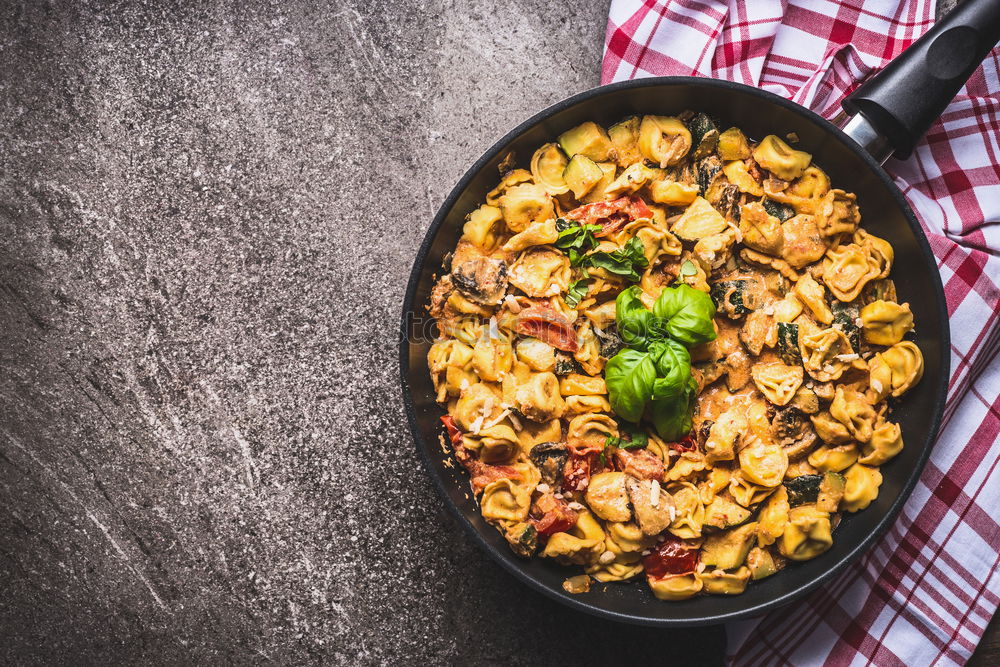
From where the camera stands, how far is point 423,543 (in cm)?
352

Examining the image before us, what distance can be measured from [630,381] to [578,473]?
1.79ft

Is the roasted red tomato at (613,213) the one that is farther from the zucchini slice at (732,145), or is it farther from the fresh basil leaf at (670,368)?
the fresh basil leaf at (670,368)

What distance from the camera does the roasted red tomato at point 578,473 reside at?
9.73 feet

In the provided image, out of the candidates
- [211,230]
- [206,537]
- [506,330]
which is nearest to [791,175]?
[506,330]

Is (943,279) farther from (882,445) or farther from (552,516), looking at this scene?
(552,516)

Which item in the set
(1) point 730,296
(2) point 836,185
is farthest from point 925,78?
(1) point 730,296

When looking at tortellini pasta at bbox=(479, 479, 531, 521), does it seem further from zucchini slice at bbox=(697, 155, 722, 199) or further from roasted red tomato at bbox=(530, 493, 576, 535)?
zucchini slice at bbox=(697, 155, 722, 199)

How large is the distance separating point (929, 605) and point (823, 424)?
1214 mm

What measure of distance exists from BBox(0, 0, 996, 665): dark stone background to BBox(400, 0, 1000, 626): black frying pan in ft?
1.63

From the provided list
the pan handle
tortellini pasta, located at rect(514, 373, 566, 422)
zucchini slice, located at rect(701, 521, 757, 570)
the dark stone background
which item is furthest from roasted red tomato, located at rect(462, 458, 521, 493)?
the pan handle

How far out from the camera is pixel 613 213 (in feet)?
9.86

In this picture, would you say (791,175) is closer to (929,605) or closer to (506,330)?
(506,330)

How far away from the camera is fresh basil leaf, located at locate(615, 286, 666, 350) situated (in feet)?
8.85

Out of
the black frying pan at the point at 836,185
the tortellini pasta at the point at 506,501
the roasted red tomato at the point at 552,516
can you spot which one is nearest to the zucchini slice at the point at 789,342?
the black frying pan at the point at 836,185
